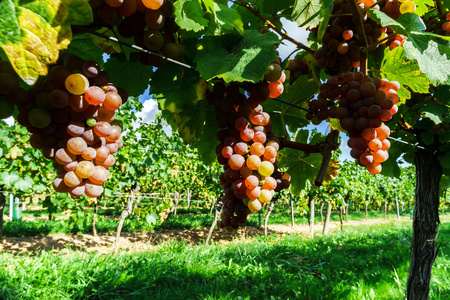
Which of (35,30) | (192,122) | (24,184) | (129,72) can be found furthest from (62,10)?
(24,184)

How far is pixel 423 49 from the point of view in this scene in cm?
87

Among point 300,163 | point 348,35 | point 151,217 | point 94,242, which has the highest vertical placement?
point 348,35

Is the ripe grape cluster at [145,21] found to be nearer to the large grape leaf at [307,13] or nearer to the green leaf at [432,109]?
the large grape leaf at [307,13]

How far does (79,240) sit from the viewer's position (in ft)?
32.0

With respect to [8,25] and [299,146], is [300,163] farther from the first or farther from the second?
[8,25]

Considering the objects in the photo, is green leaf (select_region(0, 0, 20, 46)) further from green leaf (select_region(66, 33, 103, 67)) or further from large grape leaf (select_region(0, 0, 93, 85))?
green leaf (select_region(66, 33, 103, 67))

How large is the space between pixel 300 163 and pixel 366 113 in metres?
0.45

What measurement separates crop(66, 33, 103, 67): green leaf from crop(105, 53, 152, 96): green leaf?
0.05m

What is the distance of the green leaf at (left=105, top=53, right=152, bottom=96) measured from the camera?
2.72 ft

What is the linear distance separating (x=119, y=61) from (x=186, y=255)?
240 inches

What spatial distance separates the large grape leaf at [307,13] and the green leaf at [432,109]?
736mm

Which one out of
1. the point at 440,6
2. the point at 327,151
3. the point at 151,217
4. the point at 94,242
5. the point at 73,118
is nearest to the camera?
the point at 73,118

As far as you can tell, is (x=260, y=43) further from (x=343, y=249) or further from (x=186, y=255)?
(x=343, y=249)

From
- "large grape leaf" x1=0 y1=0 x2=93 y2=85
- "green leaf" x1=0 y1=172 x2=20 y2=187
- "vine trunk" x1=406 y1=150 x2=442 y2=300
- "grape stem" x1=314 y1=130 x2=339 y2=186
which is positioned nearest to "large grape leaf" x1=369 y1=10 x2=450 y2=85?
"grape stem" x1=314 y1=130 x2=339 y2=186
